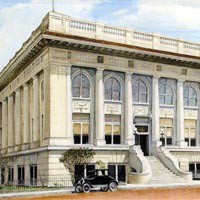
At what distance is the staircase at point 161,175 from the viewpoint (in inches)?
1303

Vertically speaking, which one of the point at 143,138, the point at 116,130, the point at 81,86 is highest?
the point at 81,86

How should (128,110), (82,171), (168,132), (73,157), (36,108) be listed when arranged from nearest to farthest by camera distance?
(73,157)
(82,171)
(128,110)
(36,108)
(168,132)

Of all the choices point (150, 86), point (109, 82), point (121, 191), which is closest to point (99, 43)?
point (109, 82)

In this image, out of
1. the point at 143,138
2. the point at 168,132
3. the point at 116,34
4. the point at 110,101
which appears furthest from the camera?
the point at 168,132

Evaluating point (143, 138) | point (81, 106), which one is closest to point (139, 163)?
point (143, 138)

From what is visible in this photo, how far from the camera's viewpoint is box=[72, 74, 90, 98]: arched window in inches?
1410

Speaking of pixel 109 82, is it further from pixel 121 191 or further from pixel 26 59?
pixel 121 191

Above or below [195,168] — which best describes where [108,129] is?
above

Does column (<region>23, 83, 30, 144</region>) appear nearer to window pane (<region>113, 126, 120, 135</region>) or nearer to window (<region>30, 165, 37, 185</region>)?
window (<region>30, 165, 37, 185</region>)

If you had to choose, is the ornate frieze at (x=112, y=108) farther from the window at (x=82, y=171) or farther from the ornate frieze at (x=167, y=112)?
the window at (x=82, y=171)

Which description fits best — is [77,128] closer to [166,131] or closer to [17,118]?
[166,131]

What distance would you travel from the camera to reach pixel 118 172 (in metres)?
36.2

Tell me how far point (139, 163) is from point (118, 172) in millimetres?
2527

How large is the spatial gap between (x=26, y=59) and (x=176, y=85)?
46.5 feet
